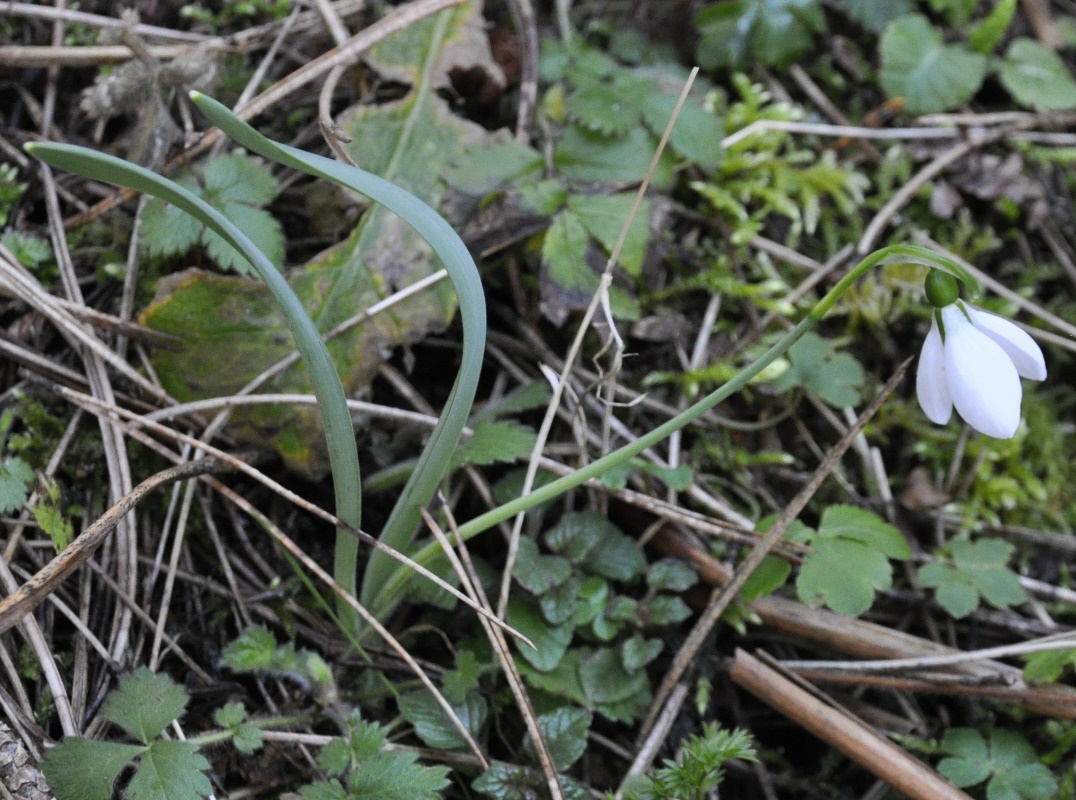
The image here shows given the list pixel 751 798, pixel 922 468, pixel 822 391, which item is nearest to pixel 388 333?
pixel 822 391

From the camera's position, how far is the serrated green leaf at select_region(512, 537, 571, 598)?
177cm

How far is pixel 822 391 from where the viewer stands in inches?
86.3

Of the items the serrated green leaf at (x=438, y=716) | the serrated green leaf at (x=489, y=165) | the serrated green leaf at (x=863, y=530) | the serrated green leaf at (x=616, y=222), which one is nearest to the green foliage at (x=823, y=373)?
the serrated green leaf at (x=863, y=530)

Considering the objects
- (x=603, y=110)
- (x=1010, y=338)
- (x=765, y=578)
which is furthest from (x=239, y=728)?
(x=603, y=110)

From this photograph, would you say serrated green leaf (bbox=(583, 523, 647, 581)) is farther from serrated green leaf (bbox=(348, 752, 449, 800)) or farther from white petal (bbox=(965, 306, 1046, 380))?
white petal (bbox=(965, 306, 1046, 380))

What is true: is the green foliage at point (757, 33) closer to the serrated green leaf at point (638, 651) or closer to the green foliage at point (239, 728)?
the serrated green leaf at point (638, 651)

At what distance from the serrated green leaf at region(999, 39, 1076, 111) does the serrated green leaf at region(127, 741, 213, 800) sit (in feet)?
9.62

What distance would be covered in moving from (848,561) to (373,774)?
1.04 metres

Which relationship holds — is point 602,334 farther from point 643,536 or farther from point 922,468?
point 922,468

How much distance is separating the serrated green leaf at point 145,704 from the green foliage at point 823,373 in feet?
5.06

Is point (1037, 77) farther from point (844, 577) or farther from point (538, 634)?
point (538, 634)

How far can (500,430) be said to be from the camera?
1824mm

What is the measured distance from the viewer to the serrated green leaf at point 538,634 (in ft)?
5.71

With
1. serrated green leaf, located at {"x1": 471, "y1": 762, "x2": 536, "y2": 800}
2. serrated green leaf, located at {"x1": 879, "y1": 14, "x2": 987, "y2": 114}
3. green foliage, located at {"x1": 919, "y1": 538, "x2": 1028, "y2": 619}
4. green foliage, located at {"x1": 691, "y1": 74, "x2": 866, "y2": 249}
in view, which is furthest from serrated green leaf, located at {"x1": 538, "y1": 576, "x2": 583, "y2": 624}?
serrated green leaf, located at {"x1": 879, "y1": 14, "x2": 987, "y2": 114}
